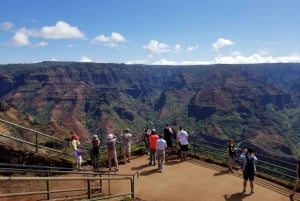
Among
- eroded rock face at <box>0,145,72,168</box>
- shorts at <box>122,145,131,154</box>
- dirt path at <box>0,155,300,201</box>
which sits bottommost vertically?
dirt path at <box>0,155,300,201</box>

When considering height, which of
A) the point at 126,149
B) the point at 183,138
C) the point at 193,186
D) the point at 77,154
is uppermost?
the point at 183,138

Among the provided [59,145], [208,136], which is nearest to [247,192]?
[59,145]

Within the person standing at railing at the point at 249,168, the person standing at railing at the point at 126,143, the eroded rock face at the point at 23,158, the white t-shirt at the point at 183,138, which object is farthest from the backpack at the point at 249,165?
the eroded rock face at the point at 23,158

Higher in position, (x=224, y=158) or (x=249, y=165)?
(x=249, y=165)

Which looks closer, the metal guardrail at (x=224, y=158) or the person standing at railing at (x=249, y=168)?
the person standing at railing at (x=249, y=168)

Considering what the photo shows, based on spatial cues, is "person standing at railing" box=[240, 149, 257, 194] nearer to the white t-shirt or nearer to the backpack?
the backpack

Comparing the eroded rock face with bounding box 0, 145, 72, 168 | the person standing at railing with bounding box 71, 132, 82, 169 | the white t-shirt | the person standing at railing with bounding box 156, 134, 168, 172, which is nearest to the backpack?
the person standing at railing with bounding box 156, 134, 168, 172

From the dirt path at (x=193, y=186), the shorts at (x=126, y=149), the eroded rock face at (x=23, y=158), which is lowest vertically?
the dirt path at (x=193, y=186)

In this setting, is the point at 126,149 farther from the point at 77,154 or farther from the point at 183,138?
the point at 77,154

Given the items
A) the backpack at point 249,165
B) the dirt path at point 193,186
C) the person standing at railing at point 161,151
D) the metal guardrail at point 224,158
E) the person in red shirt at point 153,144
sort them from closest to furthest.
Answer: the dirt path at point 193,186
the backpack at point 249,165
the metal guardrail at point 224,158
the person standing at railing at point 161,151
the person in red shirt at point 153,144

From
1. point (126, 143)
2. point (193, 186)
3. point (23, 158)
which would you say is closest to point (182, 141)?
point (126, 143)

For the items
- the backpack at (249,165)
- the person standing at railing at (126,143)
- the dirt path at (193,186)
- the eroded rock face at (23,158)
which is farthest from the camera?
the person standing at railing at (126,143)

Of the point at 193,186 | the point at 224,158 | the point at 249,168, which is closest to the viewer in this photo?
the point at 249,168

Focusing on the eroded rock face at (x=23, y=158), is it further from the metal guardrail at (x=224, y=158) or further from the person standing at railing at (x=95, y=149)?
the metal guardrail at (x=224, y=158)
